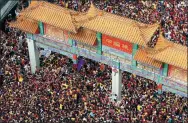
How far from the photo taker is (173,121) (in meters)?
44.7

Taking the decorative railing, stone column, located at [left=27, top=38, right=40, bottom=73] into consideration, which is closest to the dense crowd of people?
stone column, located at [left=27, top=38, right=40, bottom=73]

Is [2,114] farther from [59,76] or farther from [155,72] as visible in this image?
[155,72]

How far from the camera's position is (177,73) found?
4153cm

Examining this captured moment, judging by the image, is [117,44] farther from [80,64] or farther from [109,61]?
[80,64]

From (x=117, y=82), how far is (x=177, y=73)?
586cm

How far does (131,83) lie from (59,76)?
6.63 meters

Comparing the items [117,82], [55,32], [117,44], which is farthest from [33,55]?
[117,44]

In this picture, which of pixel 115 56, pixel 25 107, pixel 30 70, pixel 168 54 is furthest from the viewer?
pixel 30 70

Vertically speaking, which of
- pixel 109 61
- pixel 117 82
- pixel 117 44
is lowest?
pixel 117 82

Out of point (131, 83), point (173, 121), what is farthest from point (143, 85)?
point (173, 121)

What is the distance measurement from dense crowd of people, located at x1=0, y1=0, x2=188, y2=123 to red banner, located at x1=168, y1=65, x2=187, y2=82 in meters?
4.38

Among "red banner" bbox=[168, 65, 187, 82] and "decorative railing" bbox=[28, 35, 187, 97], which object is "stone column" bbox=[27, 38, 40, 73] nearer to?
"decorative railing" bbox=[28, 35, 187, 97]

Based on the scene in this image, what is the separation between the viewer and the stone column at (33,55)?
1882 inches

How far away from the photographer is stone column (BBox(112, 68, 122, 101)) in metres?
44.7
